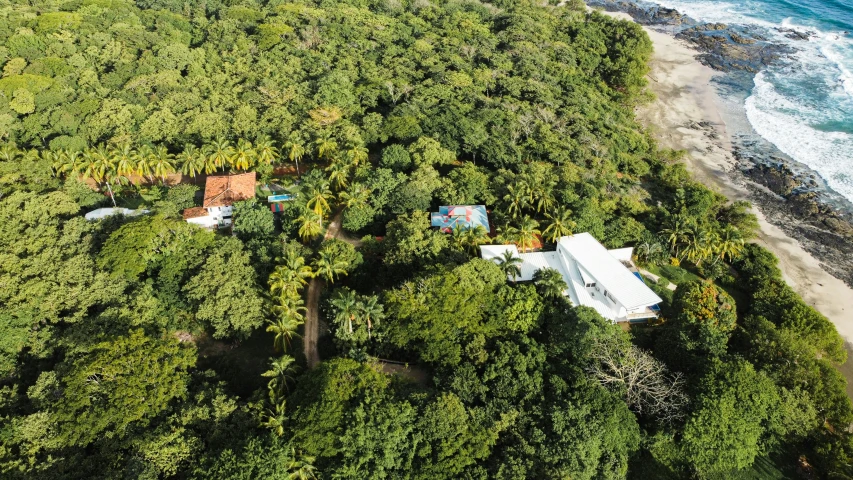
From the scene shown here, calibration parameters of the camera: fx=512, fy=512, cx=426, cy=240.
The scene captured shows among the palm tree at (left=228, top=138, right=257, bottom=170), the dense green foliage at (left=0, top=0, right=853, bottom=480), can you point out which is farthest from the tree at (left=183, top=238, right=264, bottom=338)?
the palm tree at (left=228, top=138, right=257, bottom=170)

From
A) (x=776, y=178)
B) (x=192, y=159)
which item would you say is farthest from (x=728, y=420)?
(x=192, y=159)

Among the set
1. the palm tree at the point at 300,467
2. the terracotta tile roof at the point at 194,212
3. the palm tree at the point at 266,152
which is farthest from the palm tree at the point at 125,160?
the palm tree at the point at 300,467

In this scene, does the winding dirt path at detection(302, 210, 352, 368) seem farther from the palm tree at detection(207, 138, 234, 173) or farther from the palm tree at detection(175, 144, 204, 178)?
the palm tree at detection(175, 144, 204, 178)

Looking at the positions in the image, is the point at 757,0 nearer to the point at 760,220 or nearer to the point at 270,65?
the point at 760,220

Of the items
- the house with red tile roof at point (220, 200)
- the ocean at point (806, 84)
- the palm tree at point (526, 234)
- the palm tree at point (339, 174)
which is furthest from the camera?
the ocean at point (806, 84)

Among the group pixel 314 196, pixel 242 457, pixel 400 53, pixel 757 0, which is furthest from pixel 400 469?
pixel 757 0

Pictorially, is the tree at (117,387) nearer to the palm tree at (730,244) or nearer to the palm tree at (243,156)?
the palm tree at (243,156)
